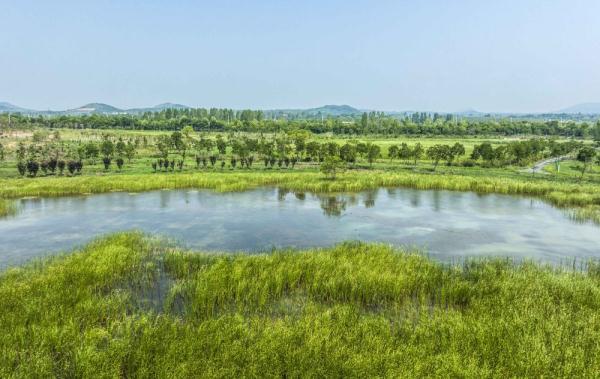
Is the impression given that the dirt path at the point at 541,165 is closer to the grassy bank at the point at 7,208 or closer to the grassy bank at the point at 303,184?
the grassy bank at the point at 303,184

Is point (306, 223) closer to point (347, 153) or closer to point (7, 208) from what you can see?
point (7, 208)

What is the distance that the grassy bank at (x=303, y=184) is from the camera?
3803 cm

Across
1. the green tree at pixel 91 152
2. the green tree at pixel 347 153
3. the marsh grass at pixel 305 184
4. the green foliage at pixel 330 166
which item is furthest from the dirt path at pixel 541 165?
the green tree at pixel 91 152

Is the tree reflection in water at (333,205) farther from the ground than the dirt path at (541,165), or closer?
closer

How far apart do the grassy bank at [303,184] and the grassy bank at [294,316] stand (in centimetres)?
2342

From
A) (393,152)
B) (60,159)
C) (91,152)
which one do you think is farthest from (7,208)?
(393,152)

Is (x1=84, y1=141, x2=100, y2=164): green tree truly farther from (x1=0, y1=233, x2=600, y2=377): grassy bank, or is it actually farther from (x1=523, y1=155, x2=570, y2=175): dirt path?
(x1=523, y1=155, x2=570, y2=175): dirt path

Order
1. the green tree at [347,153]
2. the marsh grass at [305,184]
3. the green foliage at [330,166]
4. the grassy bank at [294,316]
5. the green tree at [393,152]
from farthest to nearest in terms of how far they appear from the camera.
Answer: the green tree at [393,152]
the green tree at [347,153]
the green foliage at [330,166]
the marsh grass at [305,184]
the grassy bank at [294,316]

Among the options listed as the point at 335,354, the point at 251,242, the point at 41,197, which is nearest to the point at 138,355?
the point at 335,354

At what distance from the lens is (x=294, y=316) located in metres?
14.1

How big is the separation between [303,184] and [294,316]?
31.5 m

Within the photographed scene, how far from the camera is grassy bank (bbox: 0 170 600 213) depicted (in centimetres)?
3803

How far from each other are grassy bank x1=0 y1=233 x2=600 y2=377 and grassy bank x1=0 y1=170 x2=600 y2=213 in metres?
23.4

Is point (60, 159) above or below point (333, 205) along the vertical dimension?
above
